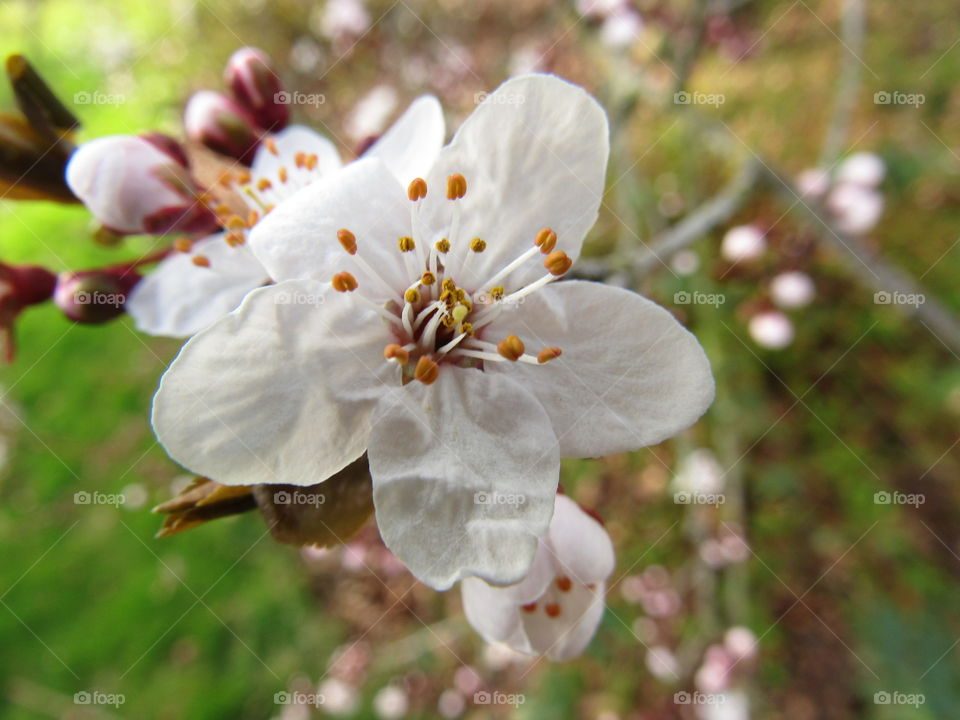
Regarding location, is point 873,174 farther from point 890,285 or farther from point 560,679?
point 560,679

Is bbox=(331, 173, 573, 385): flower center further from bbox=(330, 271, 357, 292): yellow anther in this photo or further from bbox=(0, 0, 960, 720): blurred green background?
bbox=(0, 0, 960, 720): blurred green background

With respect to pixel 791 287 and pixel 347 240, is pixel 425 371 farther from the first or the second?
pixel 791 287

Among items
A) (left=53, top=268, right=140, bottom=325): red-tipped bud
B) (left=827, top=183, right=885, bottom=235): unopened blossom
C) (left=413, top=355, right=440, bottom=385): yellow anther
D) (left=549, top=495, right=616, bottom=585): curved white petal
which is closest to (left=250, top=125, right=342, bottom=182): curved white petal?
(left=53, top=268, right=140, bottom=325): red-tipped bud

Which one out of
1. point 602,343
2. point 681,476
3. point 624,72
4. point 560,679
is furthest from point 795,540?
point 602,343

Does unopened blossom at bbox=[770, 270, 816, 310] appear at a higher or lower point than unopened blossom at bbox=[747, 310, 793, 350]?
higher

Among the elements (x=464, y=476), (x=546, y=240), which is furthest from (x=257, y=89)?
(x=464, y=476)

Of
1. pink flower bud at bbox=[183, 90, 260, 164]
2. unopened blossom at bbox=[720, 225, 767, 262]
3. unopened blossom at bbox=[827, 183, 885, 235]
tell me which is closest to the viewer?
pink flower bud at bbox=[183, 90, 260, 164]

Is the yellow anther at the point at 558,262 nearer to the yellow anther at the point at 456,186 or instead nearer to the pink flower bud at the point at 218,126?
the yellow anther at the point at 456,186
